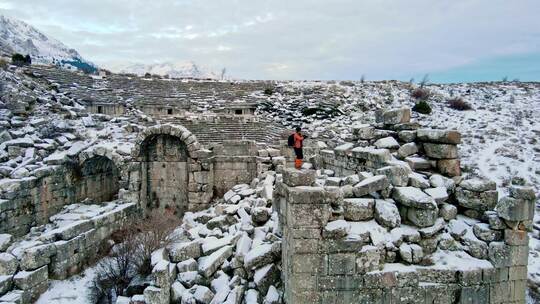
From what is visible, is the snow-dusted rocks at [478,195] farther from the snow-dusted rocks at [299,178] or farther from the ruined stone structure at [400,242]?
the snow-dusted rocks at [299,178]

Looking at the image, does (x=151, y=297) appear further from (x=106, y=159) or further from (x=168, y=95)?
(x=168, y=95)

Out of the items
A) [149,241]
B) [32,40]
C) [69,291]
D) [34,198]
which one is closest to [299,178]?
[149,241]

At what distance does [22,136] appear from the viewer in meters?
13.0

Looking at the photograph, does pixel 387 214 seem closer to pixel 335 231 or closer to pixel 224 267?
pixel 335 231

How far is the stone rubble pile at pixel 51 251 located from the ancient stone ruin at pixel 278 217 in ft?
0.09

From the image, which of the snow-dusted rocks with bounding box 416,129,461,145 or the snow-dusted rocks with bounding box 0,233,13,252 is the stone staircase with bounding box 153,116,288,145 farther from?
the snow-dusted rocks with bounding box 416,129,461,145

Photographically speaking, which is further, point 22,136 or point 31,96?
point 31,96

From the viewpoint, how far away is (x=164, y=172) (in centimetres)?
1322

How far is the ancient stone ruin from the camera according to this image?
16.3ft

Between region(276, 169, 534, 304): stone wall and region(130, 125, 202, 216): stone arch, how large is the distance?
27.4ft

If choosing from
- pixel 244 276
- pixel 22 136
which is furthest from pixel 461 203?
pixel 22 136

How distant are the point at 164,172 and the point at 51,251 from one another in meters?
5.11

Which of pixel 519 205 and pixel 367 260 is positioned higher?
pixel 519 205

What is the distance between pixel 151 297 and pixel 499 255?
5433 millimetres
